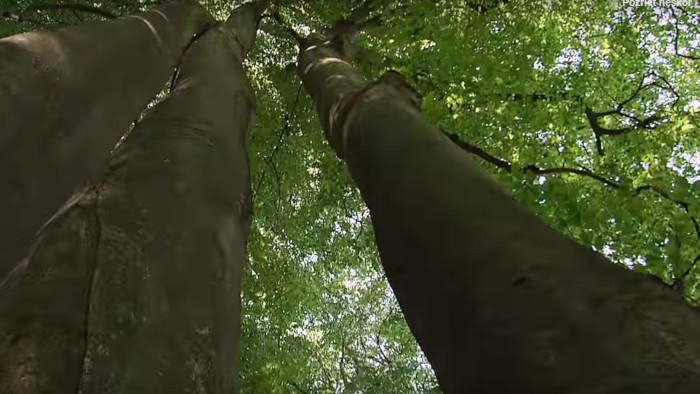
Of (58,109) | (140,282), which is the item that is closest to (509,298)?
(140,282)

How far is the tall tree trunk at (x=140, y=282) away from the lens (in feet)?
4.52

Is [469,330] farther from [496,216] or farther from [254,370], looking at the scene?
[254,370]

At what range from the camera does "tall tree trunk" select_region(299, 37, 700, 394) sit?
1.01 m

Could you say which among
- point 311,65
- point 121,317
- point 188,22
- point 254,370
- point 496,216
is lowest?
point 121,317

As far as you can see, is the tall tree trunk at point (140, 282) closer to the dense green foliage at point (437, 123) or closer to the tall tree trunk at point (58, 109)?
the tall tree trunk at point (58, 109)

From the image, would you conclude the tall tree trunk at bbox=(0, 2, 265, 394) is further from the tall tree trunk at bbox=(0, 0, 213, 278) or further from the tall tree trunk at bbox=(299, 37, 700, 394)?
the tall tree trunk at bbox=(299, 37, 700, 394)

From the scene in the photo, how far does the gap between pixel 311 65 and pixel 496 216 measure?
10.4 feet

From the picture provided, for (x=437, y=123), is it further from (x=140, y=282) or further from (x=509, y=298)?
(x=509, y=298)

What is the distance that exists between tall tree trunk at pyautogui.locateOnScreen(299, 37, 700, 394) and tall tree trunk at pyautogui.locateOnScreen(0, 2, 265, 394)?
481 mm

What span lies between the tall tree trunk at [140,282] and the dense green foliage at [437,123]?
2431 millimetres

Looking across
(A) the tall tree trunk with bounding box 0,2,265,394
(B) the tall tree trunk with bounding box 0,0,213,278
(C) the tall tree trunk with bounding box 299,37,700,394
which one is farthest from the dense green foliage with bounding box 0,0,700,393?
(C) the tall tree trunk with bounding box 299,37,700,394

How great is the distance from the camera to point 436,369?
130cm

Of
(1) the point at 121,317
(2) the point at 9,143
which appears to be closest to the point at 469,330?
(1) the point at 121,317

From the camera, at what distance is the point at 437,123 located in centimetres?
525
